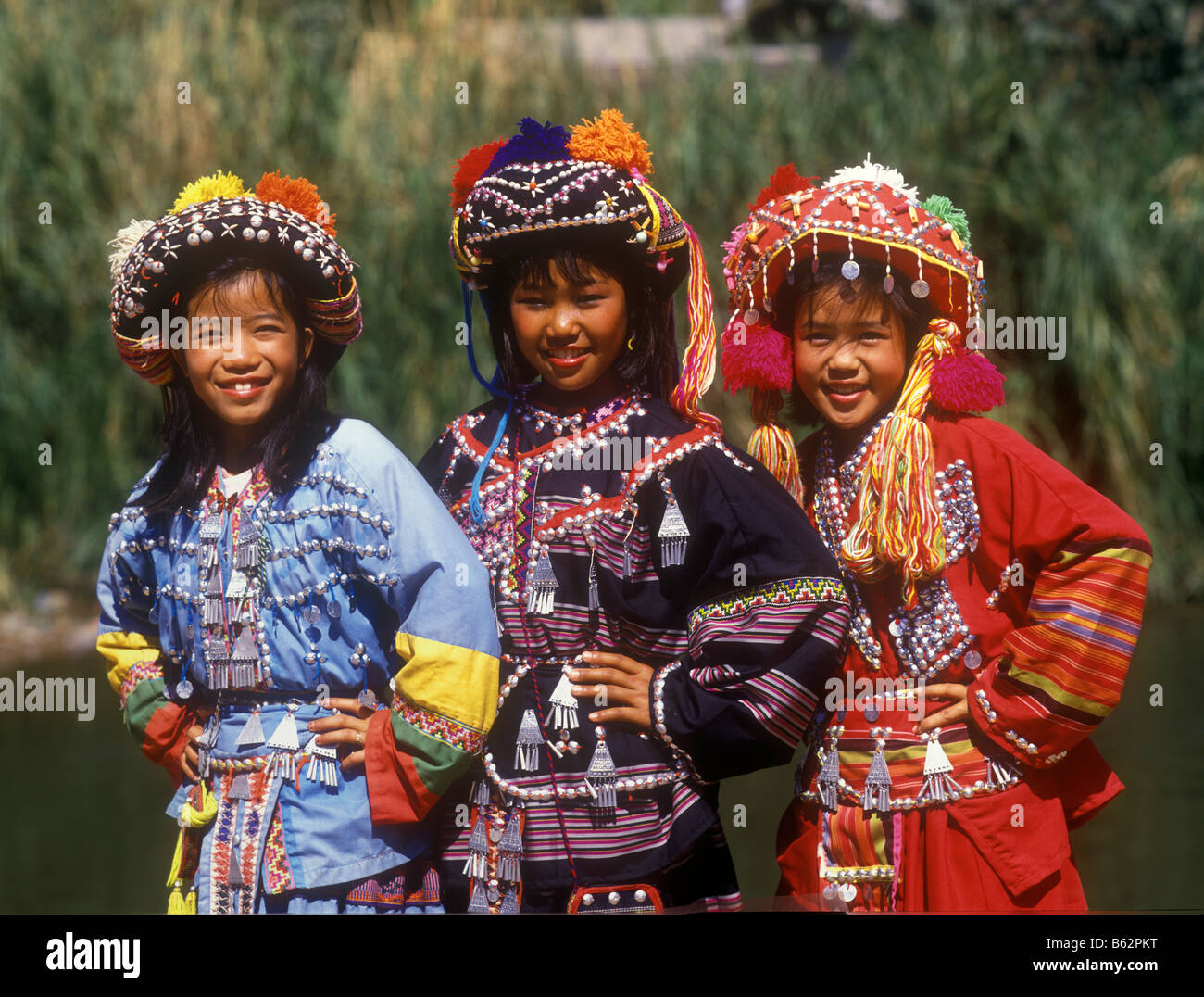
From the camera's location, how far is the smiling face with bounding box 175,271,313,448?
2434 millimetres

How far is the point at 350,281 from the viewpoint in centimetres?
253

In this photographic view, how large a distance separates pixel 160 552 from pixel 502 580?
65 centimetres

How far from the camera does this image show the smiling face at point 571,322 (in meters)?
2.49

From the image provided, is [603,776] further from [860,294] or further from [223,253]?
[223,253]

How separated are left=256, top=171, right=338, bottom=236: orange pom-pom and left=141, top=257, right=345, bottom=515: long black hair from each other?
16 cm

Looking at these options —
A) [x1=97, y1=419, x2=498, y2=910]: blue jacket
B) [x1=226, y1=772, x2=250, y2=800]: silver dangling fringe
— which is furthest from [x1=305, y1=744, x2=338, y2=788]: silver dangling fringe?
[x1=226, y1=772, x2=250, y2=800]: silver dangling fringe

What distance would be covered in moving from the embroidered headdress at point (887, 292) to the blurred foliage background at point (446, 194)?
3486 millimetres

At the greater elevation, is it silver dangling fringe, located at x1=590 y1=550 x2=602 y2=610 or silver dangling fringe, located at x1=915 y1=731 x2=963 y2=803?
silver dangling fringe, located at x1=590 y1=550 x2=602 y2=610

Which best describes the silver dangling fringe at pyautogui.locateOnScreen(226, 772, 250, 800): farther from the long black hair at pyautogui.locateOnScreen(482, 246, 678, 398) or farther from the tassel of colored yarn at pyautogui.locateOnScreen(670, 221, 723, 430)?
the tassel of colored yarn at pyautogui.locateOnScreen(670, 221, 723, 430)

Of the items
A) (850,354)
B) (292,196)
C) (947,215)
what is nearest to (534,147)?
(292,196)

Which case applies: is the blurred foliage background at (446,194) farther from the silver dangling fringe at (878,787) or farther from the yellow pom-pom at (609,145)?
the silver dangling fringe at (878,787)

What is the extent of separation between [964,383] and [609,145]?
78cm

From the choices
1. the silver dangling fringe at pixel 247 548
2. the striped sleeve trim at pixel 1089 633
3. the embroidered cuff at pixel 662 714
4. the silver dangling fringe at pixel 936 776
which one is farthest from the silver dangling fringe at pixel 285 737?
the striped sleeve trim at pixel 1089 633
